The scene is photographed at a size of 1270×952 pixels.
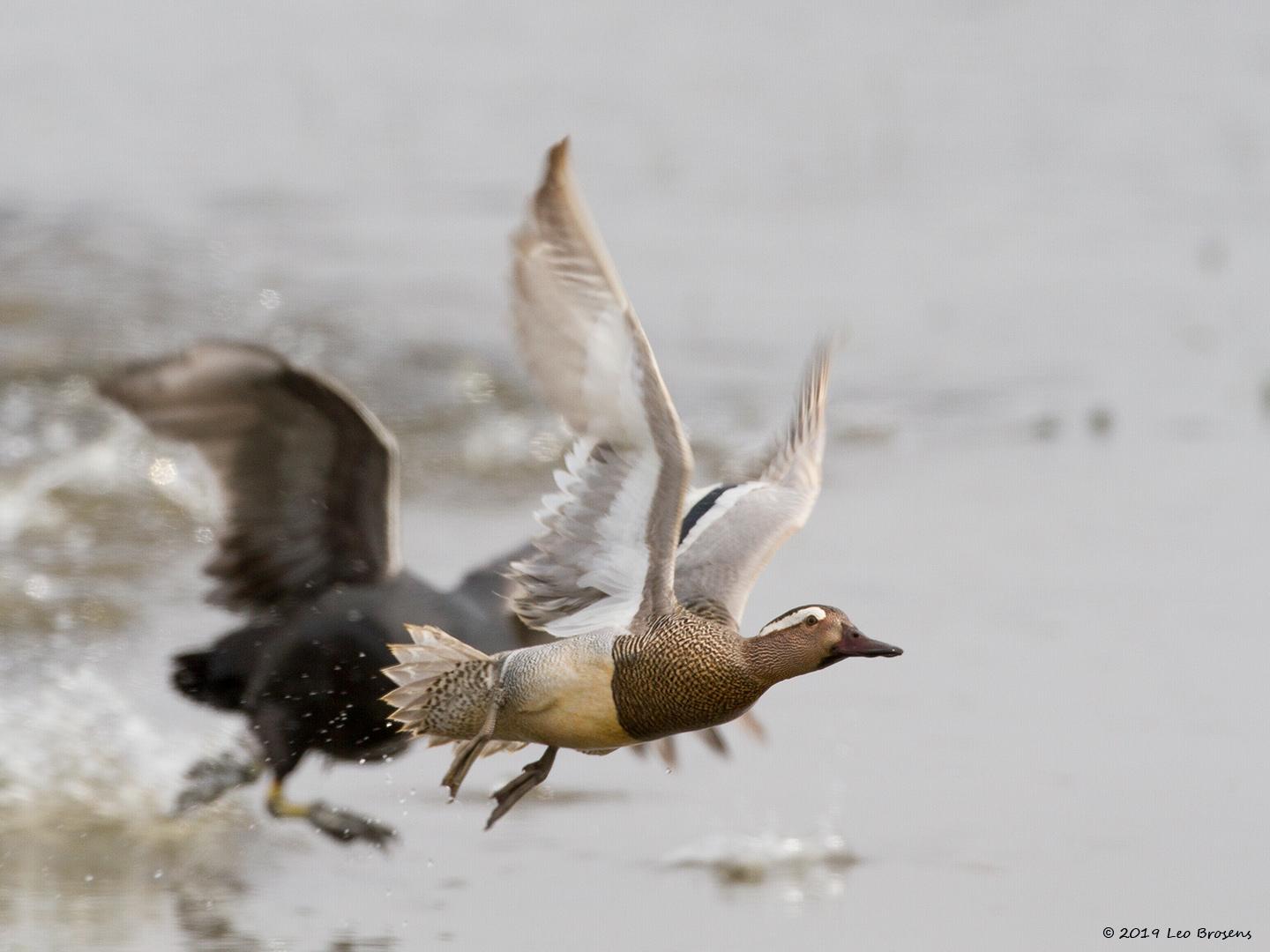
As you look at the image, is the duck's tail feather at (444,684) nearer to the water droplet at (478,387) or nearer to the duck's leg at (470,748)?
the duck's leg at (470,748)

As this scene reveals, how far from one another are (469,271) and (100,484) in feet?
13.2

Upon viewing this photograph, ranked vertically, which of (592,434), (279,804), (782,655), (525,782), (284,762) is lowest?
(279,804)

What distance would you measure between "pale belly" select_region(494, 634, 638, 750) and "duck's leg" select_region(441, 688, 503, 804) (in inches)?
0.8

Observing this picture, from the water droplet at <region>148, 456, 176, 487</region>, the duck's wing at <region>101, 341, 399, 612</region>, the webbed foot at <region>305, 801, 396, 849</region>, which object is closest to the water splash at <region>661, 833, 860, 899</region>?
the webbed foot at <region>305, 801, 396, 849</region>

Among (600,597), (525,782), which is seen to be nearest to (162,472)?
(525,782)

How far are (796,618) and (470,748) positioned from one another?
2.51 feet

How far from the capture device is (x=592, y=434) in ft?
14.3

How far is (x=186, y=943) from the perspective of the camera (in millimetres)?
5312

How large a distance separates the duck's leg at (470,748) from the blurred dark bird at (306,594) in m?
1.32

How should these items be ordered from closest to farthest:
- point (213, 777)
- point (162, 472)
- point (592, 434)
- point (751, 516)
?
point (592, 434), point (751, 516), point (213, 777), point (162, 472)

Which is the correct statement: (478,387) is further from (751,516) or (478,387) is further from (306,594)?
(751,516)

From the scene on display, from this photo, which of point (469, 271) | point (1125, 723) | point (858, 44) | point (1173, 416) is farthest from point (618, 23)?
point (1125, 723)

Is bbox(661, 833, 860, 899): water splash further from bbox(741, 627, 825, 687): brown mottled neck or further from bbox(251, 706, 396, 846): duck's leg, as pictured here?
bbox(741, 627, 825, 687): brown mottled neck

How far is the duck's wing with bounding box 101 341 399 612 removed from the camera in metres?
5.78
